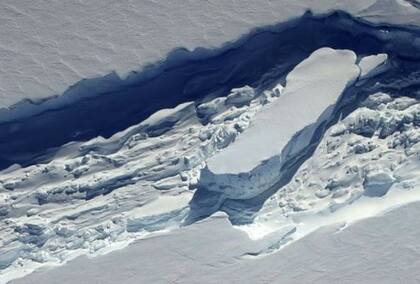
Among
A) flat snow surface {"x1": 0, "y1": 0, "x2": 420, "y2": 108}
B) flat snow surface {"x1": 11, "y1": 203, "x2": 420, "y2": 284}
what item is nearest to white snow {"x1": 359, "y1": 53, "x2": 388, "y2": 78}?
flat snow surface {"x1": 0, "y1": 0, "x2": 420, "y2": 108}

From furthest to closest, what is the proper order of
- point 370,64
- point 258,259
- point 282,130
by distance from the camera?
point 370,64 → point 282,130 → point 258,259

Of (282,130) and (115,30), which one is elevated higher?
(115,30)

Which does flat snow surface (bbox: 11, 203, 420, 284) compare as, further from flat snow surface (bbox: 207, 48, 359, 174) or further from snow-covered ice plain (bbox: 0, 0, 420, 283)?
flat snow surface (bbox: 207, 48, 359, 174)

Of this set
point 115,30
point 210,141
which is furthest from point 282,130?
point 115,30

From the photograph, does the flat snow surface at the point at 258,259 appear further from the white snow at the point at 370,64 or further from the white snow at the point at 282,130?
the white snow at the point at 370,64

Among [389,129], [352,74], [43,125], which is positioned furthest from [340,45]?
[43,125]

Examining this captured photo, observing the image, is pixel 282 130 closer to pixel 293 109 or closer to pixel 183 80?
pixel 293 109

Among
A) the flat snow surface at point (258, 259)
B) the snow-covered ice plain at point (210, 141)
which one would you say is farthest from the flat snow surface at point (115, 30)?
the flat snow surface at point (258, 259)
